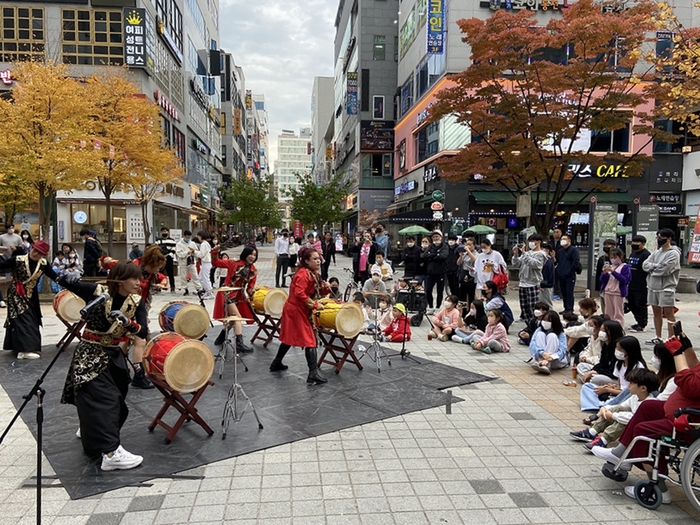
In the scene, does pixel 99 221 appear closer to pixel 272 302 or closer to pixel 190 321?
pixel 272 302

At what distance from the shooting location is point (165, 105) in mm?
32125

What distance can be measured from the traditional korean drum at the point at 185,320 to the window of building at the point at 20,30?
2740 centimetres

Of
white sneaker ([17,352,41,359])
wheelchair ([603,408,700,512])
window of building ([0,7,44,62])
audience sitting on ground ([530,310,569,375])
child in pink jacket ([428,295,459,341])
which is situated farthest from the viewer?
window of building ([0,7,44,62])

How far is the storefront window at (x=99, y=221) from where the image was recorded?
93.5ft

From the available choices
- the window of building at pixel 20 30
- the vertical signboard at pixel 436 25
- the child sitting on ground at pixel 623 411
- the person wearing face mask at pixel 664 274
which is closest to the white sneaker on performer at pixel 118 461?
the child sitting on ground at pixel 623 411

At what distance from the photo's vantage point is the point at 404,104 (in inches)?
1521

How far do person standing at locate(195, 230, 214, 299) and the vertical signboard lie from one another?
19.4 m

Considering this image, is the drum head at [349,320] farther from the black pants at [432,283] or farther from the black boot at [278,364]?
the black pants at [432,283]

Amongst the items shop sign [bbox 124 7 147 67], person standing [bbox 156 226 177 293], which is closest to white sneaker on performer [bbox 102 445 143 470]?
person standing [bbox 156 226 177 293]

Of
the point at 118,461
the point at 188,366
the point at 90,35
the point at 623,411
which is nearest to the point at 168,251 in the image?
the point at 188,366

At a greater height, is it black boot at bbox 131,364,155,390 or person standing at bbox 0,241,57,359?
person standing at bbox 0,241,57,359

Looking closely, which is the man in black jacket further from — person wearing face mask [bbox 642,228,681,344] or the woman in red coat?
the woman in red coat

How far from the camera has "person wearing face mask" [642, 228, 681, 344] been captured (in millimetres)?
8578

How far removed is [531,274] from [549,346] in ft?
8.63
